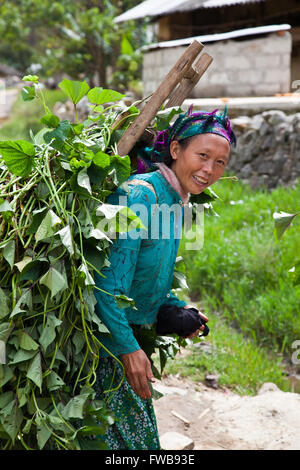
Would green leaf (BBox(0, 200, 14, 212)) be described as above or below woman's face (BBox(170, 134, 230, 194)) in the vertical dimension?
below

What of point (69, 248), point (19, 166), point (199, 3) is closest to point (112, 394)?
point (69, 248)

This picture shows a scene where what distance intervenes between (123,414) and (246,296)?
258 centimetres

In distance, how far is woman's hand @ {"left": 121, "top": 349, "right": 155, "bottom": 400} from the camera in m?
1.80

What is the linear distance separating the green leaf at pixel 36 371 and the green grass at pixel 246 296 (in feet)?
6.74

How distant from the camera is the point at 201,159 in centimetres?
186

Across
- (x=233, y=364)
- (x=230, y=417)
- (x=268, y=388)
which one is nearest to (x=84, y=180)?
(x=230, y=417)

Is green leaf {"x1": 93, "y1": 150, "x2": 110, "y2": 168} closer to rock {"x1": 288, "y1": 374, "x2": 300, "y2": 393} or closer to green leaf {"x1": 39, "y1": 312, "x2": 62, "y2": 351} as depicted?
green leaf {"x1": 39, "y1": 312, "x2": 62, "y2": 351}

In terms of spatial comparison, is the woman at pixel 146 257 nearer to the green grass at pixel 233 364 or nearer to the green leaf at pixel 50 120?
the green leaf at pixel 50 120

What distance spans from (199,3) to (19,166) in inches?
372

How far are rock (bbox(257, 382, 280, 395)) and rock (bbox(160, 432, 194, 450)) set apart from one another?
0.77m

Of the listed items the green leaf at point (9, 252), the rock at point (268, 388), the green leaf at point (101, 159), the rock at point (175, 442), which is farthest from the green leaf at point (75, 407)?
the rock at point (268, 388)

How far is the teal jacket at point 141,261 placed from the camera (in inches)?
69.3

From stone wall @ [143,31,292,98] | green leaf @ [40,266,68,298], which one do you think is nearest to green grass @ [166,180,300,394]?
green leaf @ [40,266,68,298]

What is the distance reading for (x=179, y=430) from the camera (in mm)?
3139
